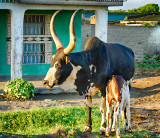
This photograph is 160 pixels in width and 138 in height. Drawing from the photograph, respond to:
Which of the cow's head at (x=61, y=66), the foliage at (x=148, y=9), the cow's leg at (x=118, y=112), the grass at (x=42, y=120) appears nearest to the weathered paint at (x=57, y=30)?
the grass at (x=42, y=120)

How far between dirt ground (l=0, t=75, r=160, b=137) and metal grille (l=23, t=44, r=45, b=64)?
8.62 feet

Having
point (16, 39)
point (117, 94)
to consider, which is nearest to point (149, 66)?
point (16, 39)

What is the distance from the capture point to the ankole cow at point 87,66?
486 cm

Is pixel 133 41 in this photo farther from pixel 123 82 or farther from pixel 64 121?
pixel 123 82

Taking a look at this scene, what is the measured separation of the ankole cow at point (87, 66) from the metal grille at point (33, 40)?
7.25 meters

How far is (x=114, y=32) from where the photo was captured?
17.5 metres

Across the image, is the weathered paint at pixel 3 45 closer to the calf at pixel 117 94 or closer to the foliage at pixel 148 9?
the calf at pixel 117 94

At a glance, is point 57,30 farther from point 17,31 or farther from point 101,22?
point 17,31

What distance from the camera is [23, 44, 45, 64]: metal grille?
41.5ft

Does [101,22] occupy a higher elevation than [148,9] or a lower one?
lower

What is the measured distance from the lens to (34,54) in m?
12.8

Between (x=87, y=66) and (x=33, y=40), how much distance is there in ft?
25.4

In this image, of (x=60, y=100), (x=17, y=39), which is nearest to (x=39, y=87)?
(x=60, y=100)

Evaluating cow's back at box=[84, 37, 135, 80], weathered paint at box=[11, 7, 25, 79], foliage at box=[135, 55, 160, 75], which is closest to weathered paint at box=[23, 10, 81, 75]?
weathered paint at box=[11, 7, 25, 79]
